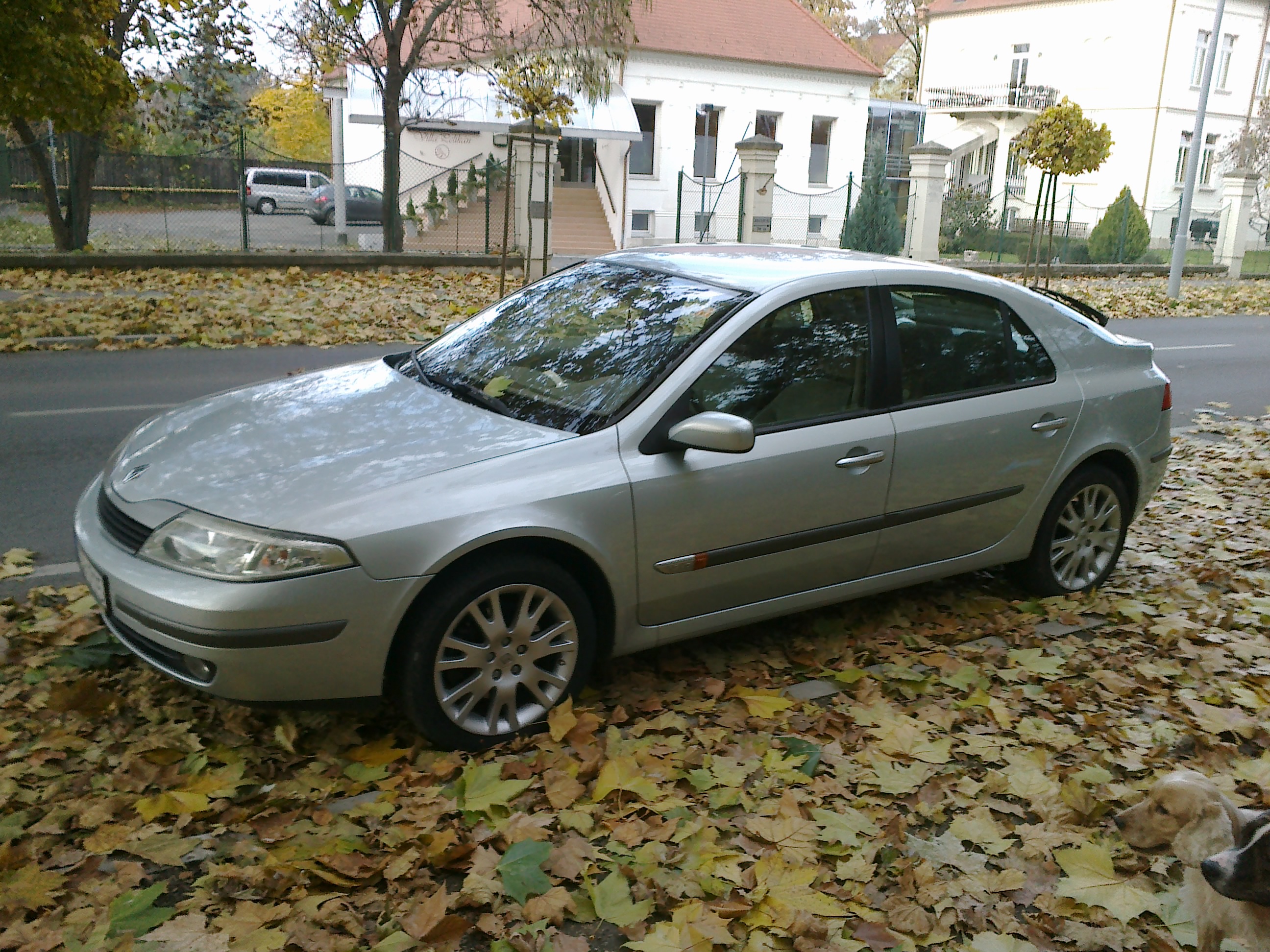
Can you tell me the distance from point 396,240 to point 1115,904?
19554 millimetres

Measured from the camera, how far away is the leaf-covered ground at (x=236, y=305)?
1203 cm

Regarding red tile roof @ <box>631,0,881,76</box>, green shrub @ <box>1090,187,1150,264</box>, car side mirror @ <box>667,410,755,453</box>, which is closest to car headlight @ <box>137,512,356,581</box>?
car side mirror @ <box>667,410,755,453</box>

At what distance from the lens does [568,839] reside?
127 inches

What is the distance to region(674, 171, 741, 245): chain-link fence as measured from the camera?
22453mm

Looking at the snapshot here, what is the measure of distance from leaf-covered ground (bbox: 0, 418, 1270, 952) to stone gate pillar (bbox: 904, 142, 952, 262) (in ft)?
75.2

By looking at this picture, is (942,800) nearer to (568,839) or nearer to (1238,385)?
(568,839)

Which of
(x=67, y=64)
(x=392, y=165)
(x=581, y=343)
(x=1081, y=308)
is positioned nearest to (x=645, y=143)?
(x=392, y=165)

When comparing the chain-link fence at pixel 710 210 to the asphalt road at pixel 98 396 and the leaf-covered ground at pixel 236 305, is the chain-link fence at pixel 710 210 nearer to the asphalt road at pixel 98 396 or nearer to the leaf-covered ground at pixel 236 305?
the leaf-covered ground at pixel 236 305

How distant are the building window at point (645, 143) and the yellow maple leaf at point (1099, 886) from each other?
33435mm

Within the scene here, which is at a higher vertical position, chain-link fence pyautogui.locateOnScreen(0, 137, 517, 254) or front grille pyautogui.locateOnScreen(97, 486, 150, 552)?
chain-link fence pyautogui.locateOnScreen(0, 137, 517, 254)

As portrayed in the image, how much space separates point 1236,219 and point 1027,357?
32.8m

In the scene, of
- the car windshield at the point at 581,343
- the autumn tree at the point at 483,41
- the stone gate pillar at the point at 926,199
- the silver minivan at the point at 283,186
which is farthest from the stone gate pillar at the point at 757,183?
the car windshield at the point at 581,343

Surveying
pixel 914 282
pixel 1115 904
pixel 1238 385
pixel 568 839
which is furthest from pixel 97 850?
pixel 1238 385

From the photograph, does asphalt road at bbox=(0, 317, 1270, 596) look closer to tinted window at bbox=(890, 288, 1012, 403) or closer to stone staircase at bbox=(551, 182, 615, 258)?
tinted window at bbox=(890, 288, 1012, 403)
